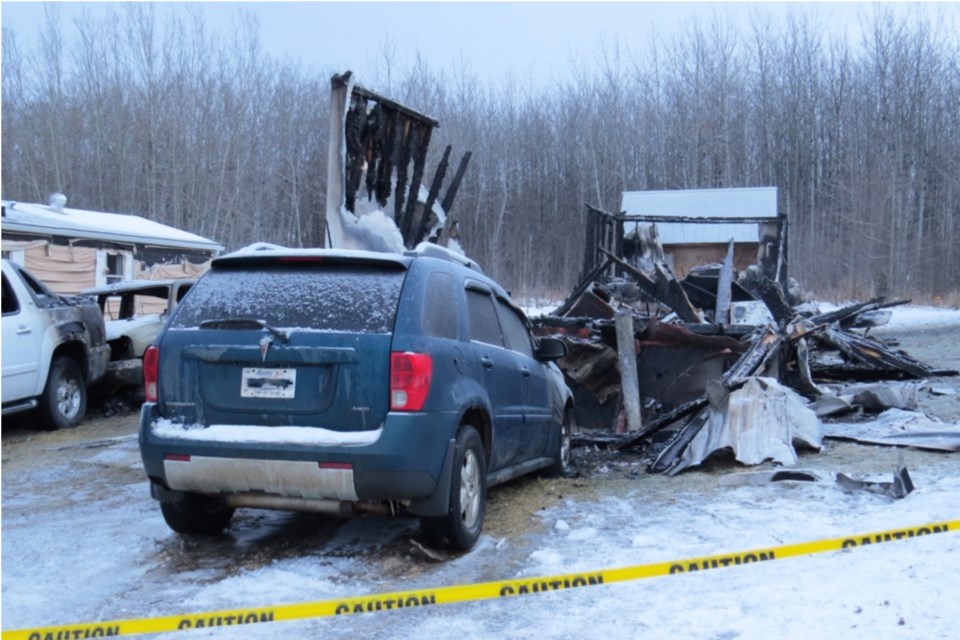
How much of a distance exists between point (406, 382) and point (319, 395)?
46 cm

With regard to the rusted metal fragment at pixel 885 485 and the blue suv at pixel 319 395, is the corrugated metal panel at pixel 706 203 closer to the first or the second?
the rusted metal fragment at pixel 885 485

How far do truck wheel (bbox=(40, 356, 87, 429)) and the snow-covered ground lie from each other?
3081mm

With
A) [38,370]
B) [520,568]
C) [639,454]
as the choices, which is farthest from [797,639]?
[38,370]

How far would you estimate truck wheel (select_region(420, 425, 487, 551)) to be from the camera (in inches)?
185

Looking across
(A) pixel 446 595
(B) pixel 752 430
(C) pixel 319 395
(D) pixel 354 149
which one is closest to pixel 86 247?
(D) pixel 354 149

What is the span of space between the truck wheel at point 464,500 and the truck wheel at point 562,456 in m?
2.14

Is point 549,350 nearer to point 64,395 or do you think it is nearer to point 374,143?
point 374,143

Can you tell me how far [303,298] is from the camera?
4.74 meters

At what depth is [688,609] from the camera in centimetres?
392

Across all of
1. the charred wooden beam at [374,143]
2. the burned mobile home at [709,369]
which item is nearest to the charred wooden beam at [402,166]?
the charred wooden beam at [374,143]

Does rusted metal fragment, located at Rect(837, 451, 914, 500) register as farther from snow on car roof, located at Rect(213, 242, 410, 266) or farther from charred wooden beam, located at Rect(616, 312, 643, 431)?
snow on car roof, located at Rect(213, 242, 410, 266)

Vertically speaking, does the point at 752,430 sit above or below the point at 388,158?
below

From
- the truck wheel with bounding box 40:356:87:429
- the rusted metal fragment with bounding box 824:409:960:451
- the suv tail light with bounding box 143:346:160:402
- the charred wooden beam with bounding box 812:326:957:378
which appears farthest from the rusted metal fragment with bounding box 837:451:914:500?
the truck wheel with bounding box 40:356:87:429

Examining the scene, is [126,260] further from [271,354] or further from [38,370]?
[271,354]
